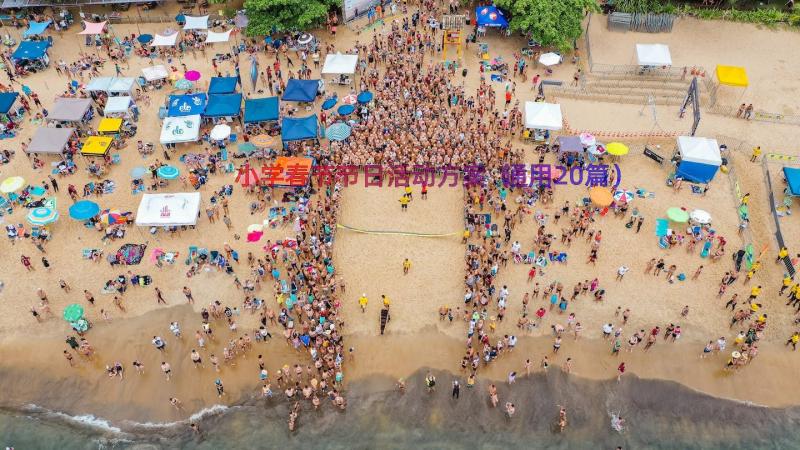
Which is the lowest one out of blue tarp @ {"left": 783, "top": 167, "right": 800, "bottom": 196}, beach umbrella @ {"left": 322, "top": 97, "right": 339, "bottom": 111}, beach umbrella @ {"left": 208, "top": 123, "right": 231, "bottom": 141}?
blue tarp @ {"left": 783, "top": 167, "right": 800, "bottom": 196}

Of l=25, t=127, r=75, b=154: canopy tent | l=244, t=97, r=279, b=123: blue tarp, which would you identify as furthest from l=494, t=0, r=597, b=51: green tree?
l=25, t=127, r=75, b=154: canopy tent

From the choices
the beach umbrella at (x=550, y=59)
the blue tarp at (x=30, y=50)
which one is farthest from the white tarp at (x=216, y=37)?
the beach umbrella at (x=550, y=59)

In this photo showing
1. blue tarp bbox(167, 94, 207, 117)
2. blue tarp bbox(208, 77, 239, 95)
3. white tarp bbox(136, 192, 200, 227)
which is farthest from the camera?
blue tarp bbox(208, 77, 239, 95)

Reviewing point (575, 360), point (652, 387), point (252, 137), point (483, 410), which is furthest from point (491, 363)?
point (252, 137)

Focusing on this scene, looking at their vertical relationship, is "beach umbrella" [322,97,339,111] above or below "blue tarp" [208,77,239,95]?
below

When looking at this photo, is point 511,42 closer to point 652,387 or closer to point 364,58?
point 364,58

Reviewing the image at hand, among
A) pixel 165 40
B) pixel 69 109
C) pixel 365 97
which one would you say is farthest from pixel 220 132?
pixel 165 40

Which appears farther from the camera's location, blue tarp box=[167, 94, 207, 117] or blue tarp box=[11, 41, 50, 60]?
blue tarp box=[11, 41, 50, 60]

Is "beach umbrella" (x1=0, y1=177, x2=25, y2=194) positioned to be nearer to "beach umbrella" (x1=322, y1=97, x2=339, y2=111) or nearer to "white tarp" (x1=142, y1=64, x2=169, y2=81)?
"white tarp" (x1=142, y1=64, x2=169, y2=81)
